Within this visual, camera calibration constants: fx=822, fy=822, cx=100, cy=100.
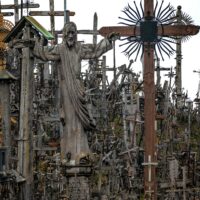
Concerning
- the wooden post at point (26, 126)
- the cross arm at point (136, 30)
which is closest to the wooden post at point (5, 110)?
the wooden post at point (26, 126)

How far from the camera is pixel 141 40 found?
12711 mm

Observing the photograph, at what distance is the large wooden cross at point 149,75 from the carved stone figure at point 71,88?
2.31 m

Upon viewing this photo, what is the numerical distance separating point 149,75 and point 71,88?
2.82 metres

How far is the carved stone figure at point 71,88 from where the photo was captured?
10.2m

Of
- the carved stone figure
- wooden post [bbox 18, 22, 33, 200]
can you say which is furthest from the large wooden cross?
the carved stone figure

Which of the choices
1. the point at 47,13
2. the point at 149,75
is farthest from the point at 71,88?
the point at 47,13

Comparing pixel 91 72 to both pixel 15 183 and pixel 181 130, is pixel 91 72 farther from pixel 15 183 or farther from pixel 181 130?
pixel 15 183

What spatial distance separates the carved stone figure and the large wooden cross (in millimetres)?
2311

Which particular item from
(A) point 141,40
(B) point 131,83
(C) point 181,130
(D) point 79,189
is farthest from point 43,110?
(D) point 79,189

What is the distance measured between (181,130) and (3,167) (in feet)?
27.9

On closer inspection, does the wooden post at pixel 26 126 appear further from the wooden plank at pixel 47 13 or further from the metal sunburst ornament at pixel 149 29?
the wooden plank at pixel 47 13

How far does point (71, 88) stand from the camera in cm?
1020

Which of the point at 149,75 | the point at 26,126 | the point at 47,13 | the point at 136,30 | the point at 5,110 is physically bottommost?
the point at 26,126

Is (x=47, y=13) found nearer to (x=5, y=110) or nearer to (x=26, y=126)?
(x=5, y=110)
